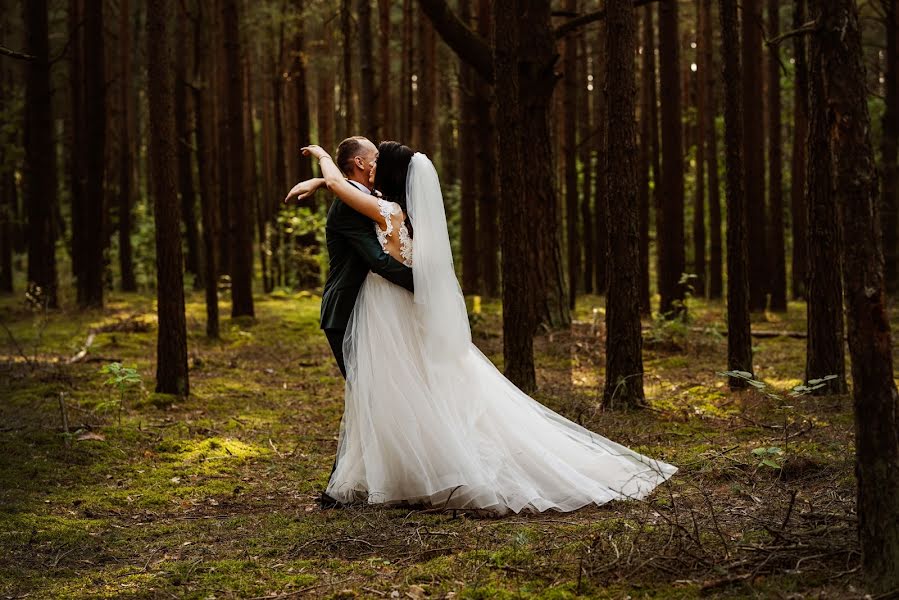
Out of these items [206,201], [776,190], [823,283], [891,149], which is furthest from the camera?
[776,190]

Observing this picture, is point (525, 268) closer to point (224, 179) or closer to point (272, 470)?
point (272, 470)

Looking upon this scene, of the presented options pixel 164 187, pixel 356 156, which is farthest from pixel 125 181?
pixel 356 156

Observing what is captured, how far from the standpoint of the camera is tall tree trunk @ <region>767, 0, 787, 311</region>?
1862cm

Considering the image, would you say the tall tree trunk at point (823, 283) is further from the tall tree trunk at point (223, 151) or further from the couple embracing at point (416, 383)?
the tall tree trunk at point (223, 151)

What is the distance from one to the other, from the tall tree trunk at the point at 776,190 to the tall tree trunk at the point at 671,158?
4.16 metres

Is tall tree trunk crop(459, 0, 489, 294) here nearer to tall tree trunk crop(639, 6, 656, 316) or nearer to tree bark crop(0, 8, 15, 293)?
tall tree trunk crop(639, 6, 656, 316)

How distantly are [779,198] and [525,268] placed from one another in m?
13.2

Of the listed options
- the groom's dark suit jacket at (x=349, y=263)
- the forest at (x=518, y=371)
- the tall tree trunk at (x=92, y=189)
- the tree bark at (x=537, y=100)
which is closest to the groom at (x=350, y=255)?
the groom's dark suit jacket at (x=349, y=263)

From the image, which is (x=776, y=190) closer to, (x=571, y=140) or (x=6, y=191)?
(x=571, y=140)

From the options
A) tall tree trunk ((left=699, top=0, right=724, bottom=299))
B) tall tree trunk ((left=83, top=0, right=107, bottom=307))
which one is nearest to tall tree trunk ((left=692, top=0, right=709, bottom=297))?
tall tree trunk ((left=699, top=0, right=724, bottom=299))

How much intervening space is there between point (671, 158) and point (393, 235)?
9944 mm

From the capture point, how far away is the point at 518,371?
29.1ft

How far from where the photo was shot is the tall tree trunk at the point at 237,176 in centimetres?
1555

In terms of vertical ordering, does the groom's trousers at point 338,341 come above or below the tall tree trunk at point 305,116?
below
